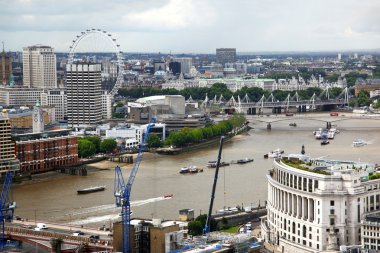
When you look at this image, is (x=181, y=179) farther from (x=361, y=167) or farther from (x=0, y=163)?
(x=361, y=167)

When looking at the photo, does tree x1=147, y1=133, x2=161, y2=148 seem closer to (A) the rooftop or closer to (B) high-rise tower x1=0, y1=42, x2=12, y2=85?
(A) the rooftop

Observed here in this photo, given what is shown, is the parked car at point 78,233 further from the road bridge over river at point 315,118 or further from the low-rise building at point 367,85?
the low-rise building at point 367,85

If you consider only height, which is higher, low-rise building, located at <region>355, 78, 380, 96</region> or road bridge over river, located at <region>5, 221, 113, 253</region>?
low-rise building, located at <region>355, 78, 380, 96</region>

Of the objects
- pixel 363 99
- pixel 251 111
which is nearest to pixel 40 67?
pixel 251 111

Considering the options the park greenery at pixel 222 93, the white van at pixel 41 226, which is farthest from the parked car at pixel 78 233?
the park greenery at pixel 222 93

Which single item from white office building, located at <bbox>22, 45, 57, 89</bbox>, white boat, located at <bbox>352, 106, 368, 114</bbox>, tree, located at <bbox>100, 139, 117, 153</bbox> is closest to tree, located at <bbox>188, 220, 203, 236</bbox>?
tree, located at <bbox>100, 139, 117, 153</bbox>

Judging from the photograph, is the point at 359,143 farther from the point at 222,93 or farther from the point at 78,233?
the point at 222,93

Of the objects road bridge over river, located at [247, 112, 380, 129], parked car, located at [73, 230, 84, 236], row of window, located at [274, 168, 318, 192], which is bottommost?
road bridge over river, located at [247, 112, 380, 129]
